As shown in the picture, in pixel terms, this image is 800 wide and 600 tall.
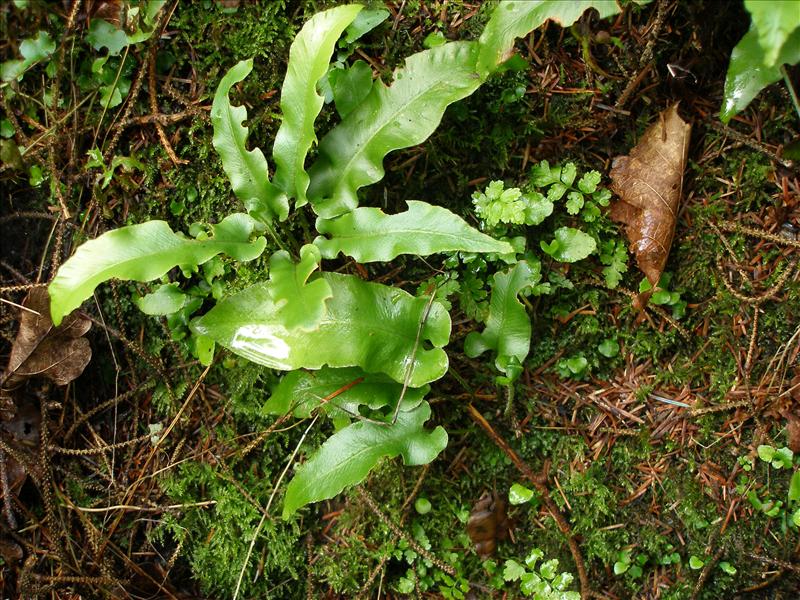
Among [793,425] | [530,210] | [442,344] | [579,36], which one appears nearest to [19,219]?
[442,344]

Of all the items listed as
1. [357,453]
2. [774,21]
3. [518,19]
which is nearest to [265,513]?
[357,453]

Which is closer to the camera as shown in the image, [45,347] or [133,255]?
[133,255]

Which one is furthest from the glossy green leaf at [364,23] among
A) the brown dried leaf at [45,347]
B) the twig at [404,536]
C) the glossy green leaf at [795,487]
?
the glossy green leaf at [795,487]

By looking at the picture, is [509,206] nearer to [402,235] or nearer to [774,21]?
[402,235]

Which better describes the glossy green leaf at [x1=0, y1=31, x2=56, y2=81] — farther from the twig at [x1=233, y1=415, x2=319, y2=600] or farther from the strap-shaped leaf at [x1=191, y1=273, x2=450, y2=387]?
the twig at [x1=233, y1=415, x2=319, y2=600]

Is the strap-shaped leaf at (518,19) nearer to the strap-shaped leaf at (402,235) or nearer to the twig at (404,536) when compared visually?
the strap-shaped leaf at (402,235)

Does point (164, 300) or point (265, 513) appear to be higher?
point (164, 300)

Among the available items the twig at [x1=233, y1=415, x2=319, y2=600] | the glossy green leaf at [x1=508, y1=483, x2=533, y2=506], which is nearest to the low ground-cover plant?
the twig at [x1=233, y1=415, x2=319, y2=600]

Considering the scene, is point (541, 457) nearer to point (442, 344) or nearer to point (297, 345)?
point (442, 344)
